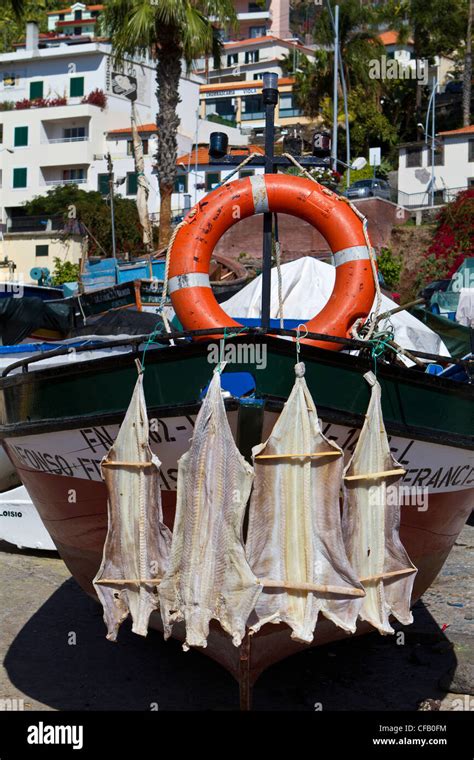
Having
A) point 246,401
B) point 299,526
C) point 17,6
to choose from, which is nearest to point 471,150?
point 17,6

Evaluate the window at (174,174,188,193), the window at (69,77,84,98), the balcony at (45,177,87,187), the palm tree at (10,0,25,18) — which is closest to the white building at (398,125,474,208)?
the window at (174,174,188,193)

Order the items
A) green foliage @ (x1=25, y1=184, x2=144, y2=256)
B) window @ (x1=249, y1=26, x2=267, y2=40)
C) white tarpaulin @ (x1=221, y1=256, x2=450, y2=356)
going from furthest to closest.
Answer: window @ (x1=249, y1=26, x2=267, y2=40) → green foliage @ (x1=25, y1=184, x2=144, y2=256) → white tarpaulin @ (x1=221, y1=256, x2=450, y2=356)

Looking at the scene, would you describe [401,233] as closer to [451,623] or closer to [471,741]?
[451,623]

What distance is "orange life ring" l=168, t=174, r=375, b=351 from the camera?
6281 mm

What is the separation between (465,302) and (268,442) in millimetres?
12527

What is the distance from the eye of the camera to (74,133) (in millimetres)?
52188

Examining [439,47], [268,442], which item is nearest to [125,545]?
[268,442]

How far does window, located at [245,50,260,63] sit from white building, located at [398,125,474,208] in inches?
1093

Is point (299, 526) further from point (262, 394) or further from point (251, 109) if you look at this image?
point (251, 109)

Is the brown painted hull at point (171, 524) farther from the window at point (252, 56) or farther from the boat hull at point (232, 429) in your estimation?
the window at point (252, 56)

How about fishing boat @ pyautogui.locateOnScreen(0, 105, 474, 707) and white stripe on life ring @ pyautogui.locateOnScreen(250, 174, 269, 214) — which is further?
white stripe on life ring @ pyautogui.locateOnScreen(250, 174, 269, 214)

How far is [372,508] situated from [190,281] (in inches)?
77.4

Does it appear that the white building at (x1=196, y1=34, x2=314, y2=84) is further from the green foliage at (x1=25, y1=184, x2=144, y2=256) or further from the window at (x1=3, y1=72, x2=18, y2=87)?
the green foliage at (x1=25, y1=184, x2=144, y2=256)

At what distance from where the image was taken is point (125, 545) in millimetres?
5465
